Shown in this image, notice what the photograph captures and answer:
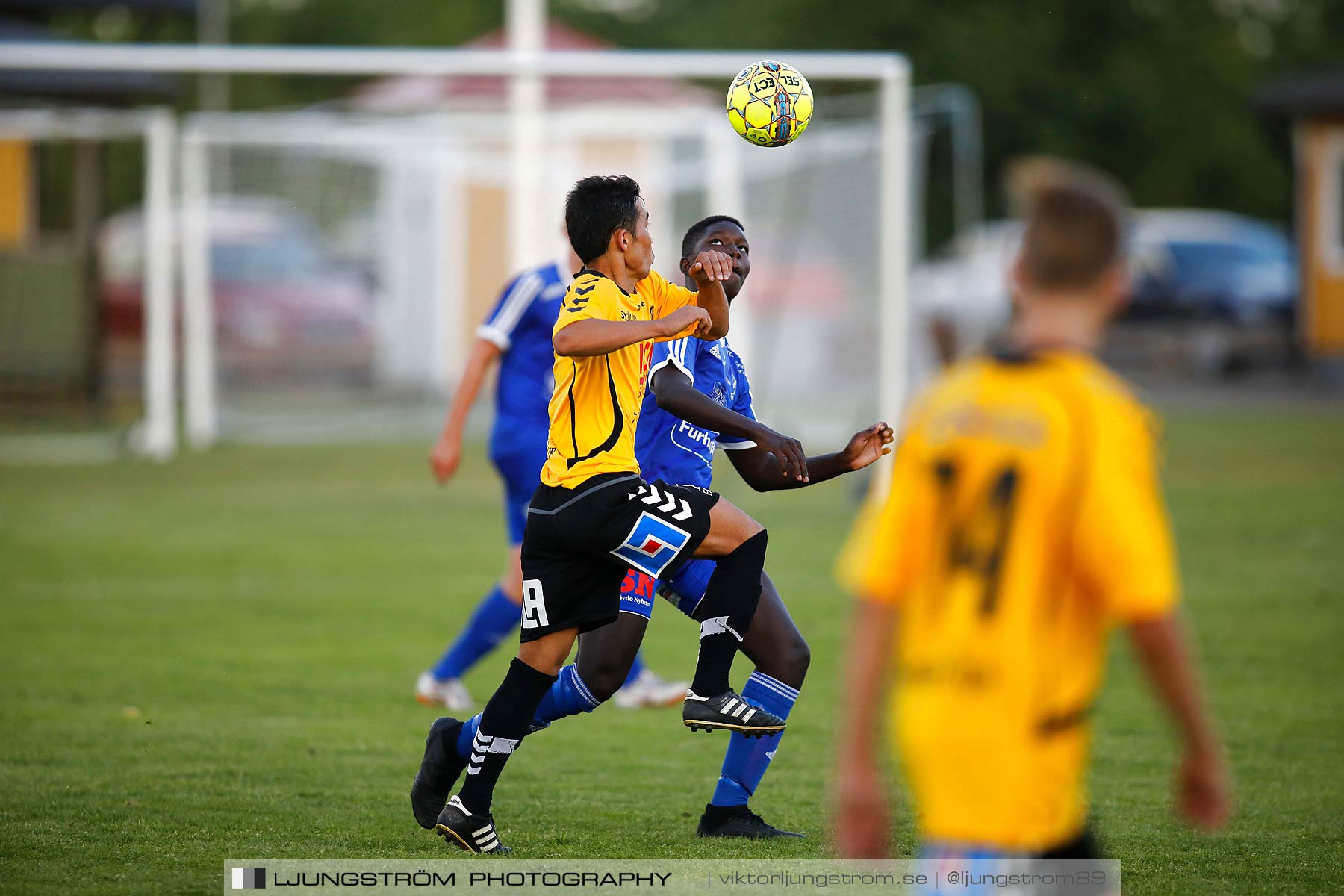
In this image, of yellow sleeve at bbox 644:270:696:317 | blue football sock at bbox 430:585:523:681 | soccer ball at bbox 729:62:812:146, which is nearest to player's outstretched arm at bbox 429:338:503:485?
blue football sock at bbox 430:585:523:681

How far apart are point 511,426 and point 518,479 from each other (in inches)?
9.6

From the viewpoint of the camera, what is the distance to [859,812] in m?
2.80

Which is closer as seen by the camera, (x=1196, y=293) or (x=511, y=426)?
(x=511, y=426)

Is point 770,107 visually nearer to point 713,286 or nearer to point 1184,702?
point 713,286

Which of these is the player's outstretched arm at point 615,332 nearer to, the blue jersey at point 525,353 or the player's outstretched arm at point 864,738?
the player's outstretched arm at point 864,738

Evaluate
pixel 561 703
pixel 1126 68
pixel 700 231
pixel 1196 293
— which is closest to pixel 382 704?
pixel 561 703

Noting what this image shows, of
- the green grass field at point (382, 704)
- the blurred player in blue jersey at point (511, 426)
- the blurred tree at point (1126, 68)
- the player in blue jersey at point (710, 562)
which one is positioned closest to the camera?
the player in blue jersey at point (710, 562)

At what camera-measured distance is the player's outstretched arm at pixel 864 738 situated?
2811mm

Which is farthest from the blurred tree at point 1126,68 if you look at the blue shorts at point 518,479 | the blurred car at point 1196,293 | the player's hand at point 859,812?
the player's hand at point 859,812

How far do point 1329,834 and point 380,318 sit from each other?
55.8 ft

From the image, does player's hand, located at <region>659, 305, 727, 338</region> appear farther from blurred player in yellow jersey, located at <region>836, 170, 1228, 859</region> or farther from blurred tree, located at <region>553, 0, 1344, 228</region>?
blurred tree, located at <region>553, 0, 1344, 228</region>

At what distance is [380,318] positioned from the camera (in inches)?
817

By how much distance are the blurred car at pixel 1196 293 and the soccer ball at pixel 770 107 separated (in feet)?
63.7

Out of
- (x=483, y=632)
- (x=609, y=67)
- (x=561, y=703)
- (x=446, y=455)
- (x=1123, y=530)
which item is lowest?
(x=483, y=632)
